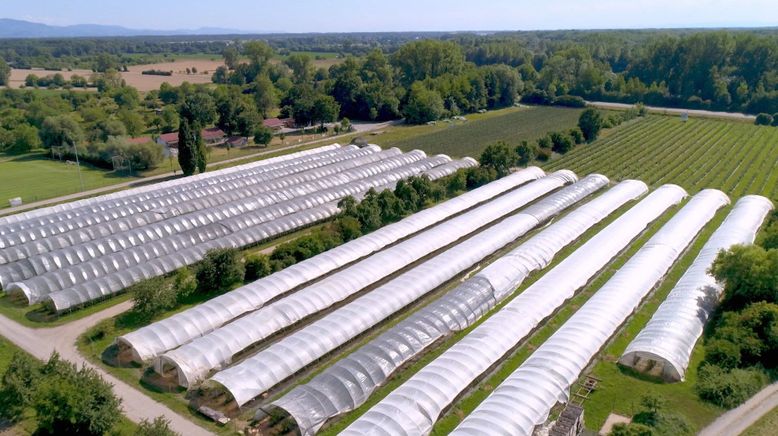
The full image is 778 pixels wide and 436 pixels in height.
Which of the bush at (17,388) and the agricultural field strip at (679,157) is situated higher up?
the agricultural field strip at (679,157)

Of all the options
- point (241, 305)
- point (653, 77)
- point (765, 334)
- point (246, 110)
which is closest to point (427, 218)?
point (241, 305)

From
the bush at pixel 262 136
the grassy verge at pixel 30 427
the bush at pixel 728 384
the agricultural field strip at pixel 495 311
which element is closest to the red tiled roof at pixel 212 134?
the bush at pixel 262 136

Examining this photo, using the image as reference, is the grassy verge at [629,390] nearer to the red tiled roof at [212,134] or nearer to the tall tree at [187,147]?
the tall tree at [187,147]

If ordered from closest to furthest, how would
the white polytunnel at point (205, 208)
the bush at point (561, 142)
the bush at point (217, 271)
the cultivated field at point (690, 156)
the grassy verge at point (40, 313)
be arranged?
the grassy verge at point (40, 313) → the bush at point (217, 271) → the white polytunnel at point (205, 208) → the cultivated field at point (690, 156) → the bush at point (561, 142)

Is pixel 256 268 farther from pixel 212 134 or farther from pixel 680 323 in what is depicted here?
pixel 212 134

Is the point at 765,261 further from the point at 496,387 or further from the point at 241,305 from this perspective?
the point at 241,305

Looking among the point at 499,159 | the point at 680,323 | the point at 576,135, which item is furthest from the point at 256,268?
the point at 576,135

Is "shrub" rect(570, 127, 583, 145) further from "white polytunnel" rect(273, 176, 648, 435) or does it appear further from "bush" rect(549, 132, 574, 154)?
"white polytunnel" rect(273, 176, 648, 435)

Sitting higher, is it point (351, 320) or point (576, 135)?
point (576, 135)
